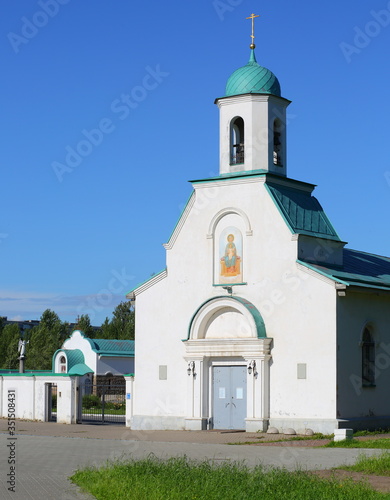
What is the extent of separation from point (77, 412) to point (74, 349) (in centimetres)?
2079

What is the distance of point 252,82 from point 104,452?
14.7 meters

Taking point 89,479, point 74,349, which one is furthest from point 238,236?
point 74,349

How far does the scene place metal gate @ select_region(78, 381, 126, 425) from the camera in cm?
3662

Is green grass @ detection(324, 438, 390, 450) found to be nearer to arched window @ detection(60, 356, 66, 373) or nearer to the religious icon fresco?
the religious icon fresco

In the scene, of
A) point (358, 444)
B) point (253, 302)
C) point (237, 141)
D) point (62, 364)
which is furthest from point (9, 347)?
point (358, 444)

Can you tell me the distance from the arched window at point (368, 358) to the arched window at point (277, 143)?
643 centimetres

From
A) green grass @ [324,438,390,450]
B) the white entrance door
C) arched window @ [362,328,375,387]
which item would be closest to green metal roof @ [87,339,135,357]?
the white entrance door

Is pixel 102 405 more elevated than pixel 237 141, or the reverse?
pixel 237 141

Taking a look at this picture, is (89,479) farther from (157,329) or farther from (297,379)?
(157,329)

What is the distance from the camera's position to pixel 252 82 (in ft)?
100

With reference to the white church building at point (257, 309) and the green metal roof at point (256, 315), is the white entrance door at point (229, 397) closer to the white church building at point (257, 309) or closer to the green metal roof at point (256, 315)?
the white church building at point (257, 309)

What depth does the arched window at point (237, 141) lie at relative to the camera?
30625mm

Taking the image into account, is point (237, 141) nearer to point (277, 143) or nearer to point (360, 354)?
point (277, 143)

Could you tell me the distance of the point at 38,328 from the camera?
79.4 m
